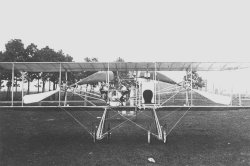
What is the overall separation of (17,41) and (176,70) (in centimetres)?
3858

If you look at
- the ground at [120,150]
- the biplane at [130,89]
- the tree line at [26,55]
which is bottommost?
the ground at [120,150]

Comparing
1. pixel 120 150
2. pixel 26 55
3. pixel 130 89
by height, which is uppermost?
pixel 26 55

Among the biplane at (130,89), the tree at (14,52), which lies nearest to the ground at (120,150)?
the biplane at (130,89)

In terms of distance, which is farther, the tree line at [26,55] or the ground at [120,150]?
the tree line at [26,55]

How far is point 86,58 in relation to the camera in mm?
61656

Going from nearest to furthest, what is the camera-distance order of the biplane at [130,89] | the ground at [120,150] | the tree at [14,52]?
the ground at [120,150] < the biplane at [130,89] < the tree at [14,52]

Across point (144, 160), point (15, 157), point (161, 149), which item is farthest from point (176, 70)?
point (15, 157)

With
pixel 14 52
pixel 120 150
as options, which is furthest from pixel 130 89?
pixel 14 52

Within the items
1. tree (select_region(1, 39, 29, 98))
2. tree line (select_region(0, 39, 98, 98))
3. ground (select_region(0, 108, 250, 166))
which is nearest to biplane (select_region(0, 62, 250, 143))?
ground (select_region(0, 108, 250, 166))

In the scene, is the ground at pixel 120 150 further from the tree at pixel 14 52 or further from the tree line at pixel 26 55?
the tree at pixel 14 52

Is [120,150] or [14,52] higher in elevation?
[14,52]

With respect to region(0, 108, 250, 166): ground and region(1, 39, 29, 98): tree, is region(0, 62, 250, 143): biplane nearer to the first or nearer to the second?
region(0, 108, 250, 166): ground

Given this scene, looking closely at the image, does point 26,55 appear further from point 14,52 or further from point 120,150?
point 120,150

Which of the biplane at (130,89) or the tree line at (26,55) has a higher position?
the tree line at (26,55)
